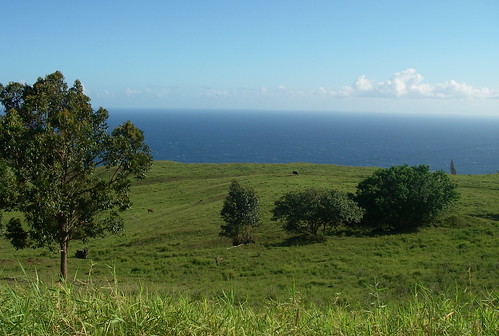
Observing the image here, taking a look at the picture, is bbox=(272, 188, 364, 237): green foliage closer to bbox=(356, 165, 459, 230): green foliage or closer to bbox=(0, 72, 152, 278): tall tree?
bbox=(356, 165, 459, 230): green foliage

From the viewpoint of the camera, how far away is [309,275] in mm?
28250

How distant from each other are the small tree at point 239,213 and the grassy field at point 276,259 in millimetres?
1816

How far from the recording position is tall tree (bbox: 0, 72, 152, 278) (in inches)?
797

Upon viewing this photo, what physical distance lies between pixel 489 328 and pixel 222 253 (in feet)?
107

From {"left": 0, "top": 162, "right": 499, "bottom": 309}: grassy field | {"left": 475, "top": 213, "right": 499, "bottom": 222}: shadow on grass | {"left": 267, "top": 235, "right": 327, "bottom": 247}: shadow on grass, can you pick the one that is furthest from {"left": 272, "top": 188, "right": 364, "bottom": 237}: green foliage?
{"left": 475, "top": 213, "right": 499, "bottom": 222}: shadow on grass

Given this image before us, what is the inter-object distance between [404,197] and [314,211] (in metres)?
10.6

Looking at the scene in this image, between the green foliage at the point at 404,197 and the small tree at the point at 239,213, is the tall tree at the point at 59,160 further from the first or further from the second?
the green foliage at the point at 404,197

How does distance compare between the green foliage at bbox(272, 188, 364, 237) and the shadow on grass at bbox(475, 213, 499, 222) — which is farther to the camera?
the shadow on grass at bbox(475, 213, 499, 222)

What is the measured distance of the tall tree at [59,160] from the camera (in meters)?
20.2

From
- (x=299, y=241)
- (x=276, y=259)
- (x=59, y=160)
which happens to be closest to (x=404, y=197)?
(x=299, y=241)

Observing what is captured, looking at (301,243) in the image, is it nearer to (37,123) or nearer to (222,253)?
(222,253)

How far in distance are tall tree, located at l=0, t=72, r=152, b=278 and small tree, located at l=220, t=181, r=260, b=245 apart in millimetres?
16233

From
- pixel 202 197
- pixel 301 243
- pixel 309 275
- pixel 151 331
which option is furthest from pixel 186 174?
pixel 151 331

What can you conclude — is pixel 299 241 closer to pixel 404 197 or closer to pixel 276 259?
pixel 276 259
